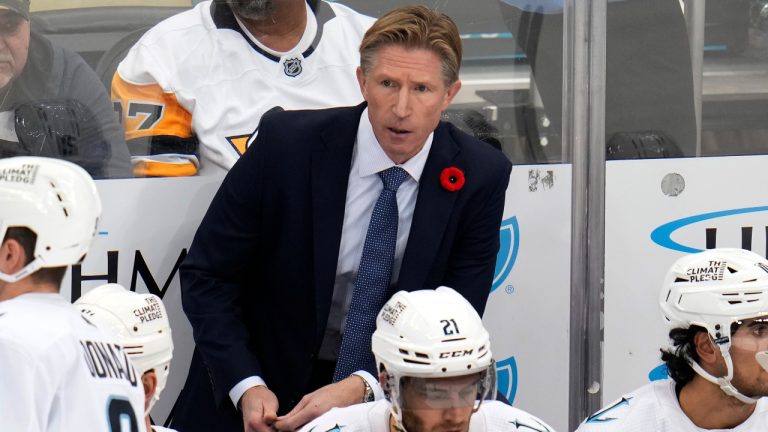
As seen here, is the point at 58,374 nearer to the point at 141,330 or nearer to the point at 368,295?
the point at 141,330

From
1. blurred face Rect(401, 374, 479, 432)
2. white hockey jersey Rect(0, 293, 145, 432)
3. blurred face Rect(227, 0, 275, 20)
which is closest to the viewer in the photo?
white hockey jersey Rect(0, 293, 145, 432)

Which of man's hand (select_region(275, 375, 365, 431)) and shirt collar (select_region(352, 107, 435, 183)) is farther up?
shirt collar (select_region(352, 107, 435, 183))

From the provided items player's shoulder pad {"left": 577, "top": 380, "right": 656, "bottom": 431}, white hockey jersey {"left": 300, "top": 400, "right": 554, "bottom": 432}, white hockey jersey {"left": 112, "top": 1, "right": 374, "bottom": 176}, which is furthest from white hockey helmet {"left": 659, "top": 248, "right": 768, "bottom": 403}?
white hockey jersey {"left": 112, "top": 1, "right": 374, "bottom": 176}

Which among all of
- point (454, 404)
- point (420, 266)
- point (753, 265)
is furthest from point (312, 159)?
point (753, 265)

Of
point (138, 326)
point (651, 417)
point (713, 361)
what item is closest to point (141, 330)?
point (138, 326)

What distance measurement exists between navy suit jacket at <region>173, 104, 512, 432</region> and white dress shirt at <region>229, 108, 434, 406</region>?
0.03 meters

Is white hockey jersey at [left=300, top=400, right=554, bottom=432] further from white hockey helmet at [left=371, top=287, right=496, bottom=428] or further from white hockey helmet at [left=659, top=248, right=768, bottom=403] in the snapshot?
white hockey helmet at [left=659, top=248, right=768, bottom=403]

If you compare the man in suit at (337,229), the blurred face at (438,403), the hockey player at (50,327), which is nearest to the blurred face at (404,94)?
the man in suit at (337,229)

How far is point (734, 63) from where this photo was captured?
4.27m

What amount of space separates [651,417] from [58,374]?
162cm

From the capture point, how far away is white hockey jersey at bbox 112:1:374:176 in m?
3.85

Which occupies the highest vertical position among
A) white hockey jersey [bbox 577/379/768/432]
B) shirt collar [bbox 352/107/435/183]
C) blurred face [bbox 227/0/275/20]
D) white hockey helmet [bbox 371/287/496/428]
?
blurred face [bbox 227/0/275/20]

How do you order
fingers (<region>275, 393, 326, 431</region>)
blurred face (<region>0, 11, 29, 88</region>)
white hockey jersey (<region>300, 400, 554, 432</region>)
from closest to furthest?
1. white hockey jersey (<region>300, 400, 554, 432</region>)
2. fingers (<region>275, 393, 326, 431</region>)
3. blurred face (<region>0, 11, 29, 88</region>)

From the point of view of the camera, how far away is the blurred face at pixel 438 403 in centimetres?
295
